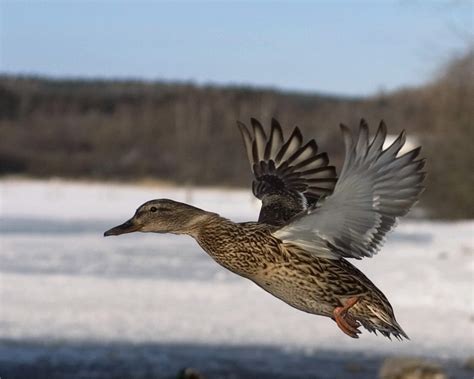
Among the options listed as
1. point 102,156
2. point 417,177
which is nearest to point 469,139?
point 417,177

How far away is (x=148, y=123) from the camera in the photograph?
10288 centimetres

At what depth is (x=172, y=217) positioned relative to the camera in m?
3.25

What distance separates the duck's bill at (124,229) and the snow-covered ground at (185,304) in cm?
1257

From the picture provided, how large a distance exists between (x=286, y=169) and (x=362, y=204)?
3.49 feet

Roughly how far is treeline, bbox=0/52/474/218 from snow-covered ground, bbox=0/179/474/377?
3062cm

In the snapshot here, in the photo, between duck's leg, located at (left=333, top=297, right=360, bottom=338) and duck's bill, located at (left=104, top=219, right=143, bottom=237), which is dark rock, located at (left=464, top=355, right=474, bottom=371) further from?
duck's bill, located at (left=104, top=219, right=143, bottom=237)

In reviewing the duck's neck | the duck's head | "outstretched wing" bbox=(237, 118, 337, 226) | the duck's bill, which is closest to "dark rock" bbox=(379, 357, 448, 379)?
"outstretched wing" bbox=(237, 118, 337, 226)

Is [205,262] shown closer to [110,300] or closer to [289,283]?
[110,300]

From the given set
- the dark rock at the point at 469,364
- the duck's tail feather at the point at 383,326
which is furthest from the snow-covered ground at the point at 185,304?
the duck's tail feather at the point at 383,326

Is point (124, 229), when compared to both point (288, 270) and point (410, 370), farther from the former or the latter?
point (410, 370)

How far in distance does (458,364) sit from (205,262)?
12008 mm

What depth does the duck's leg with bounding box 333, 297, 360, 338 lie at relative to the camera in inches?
132

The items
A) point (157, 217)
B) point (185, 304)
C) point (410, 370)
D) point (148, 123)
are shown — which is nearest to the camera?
point (157, 217)

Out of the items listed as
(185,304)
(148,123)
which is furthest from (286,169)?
(148,123)
